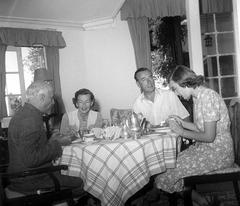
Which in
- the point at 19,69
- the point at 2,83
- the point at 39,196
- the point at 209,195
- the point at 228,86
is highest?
the point at 19,69

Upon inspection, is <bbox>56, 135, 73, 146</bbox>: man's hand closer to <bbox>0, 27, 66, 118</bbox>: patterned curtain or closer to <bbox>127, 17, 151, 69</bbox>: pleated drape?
<bbox>0, 27, 66, 118</bbox>: patterned curtain

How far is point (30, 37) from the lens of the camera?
5.23 m

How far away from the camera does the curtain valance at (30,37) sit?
4.93 m

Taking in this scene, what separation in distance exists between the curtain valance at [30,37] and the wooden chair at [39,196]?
3.25 m

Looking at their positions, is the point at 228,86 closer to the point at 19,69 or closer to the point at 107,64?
the point at 107,64

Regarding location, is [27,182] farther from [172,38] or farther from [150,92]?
[172,38]

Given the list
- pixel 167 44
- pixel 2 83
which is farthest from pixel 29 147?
pixel 167 44

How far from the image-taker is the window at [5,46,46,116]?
5.22 metres

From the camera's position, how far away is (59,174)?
2551 mm

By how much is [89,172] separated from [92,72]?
13.0 feet

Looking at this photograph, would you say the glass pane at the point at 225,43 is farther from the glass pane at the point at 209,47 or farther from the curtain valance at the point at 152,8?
the curtain valance at the point at 152,8

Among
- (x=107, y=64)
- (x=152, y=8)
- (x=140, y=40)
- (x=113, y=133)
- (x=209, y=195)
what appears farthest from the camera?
(x=107, y=64)

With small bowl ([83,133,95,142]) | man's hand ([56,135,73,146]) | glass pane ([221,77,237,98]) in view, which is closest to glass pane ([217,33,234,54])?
glass pane ([221,77,237,98])

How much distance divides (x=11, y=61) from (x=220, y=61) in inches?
140
